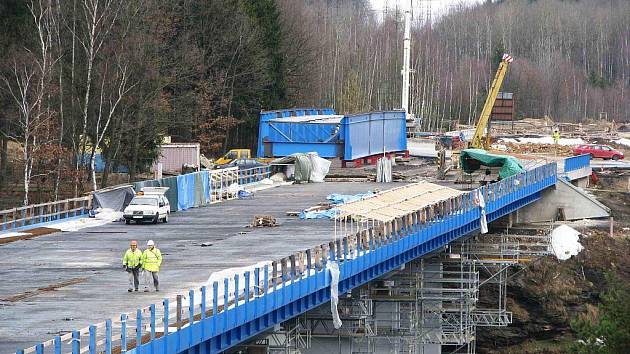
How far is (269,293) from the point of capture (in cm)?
3038

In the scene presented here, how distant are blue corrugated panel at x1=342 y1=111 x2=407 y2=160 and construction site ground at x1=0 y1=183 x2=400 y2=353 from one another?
19755mm

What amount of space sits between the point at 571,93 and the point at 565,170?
97629 millimetres

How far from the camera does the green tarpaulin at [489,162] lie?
6219 centimetres

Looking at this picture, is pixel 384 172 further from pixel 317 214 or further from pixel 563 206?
pixel 317 214

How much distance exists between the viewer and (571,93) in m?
165

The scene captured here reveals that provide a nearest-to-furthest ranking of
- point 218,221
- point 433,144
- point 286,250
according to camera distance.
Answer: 1. point 286,250
2. point 218,221
3. point 433,144

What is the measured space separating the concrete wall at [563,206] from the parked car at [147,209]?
2137 cm

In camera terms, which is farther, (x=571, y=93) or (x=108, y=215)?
(x=571, y=93)

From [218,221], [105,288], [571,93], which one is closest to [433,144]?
[218,221]

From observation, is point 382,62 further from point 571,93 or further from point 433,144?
point 433,144

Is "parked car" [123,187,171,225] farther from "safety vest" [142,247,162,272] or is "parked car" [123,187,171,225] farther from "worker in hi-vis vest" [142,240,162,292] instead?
"safety vest" [142,247,162,272]

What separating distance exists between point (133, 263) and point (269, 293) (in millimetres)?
2947

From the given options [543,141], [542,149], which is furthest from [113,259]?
[543,141]

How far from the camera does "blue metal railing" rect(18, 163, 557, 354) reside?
81.6 feet
